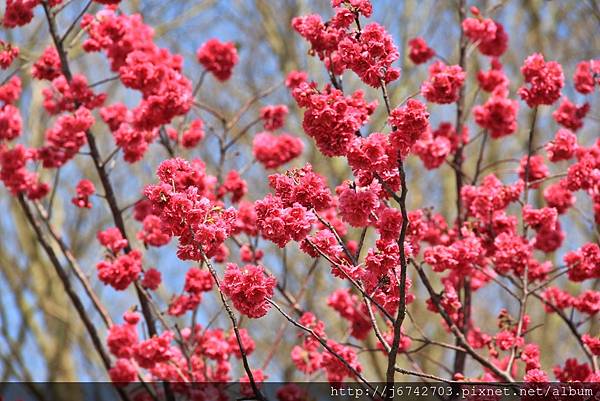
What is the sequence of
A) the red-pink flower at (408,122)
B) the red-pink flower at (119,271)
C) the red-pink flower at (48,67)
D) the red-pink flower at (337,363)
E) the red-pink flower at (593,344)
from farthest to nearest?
the red-pink flower at (48,67)
the red-pink flower at (119,271)
the red-pink flower at (337,363)
the red-pink flower at (593,344)
the red-pink flower at (408,122)

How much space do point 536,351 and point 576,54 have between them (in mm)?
6053

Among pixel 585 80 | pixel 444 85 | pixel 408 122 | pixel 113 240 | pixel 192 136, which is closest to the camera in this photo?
pixel 408 122

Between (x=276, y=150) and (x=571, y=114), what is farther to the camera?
(x=276, y=150)

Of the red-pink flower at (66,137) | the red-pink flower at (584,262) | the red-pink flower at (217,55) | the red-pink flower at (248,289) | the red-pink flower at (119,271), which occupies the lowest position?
the red-pink flower at (248,289)

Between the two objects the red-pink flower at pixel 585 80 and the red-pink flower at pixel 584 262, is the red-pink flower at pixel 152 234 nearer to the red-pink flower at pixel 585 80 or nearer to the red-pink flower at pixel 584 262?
the red-pink flower at pixel 584 262

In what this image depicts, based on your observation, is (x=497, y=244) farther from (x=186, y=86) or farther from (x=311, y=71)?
(x=311, y=71)

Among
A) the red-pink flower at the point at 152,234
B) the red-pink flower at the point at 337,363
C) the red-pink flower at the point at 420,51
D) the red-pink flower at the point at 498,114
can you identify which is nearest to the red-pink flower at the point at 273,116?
the red-pink flower at the point at 420,51

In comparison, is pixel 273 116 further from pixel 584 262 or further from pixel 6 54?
pixel 584 262

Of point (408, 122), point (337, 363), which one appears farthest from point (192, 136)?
point (408, 122)

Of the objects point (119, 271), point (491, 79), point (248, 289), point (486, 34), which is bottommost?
point (248, 289)

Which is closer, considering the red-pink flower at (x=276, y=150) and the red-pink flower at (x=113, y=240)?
the red-pink flower at (x=113, y=240)

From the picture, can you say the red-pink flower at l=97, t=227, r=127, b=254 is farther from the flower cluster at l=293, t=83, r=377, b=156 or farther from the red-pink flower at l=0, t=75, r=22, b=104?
the flower cluster at l=293, t=83, r=377, b=156

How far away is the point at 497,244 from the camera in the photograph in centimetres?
424

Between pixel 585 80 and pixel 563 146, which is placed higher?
pixel 585 80
